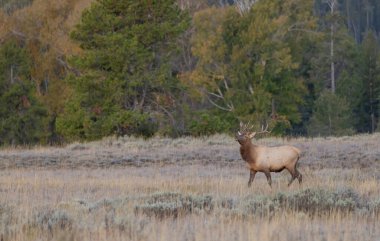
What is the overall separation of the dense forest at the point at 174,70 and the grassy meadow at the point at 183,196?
8702mm

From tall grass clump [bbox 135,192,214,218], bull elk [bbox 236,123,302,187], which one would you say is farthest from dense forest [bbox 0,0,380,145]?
tall grass clump [bbox 135,192,214,218]

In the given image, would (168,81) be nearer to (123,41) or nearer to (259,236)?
(123,41)

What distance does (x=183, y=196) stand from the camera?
512 inches

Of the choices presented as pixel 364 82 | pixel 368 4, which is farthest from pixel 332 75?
pixel 368 4

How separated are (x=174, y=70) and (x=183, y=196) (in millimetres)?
34572

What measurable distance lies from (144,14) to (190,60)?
14.7m

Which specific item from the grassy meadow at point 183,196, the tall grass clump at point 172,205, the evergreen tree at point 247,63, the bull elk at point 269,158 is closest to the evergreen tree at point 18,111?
the evergreen tree at point 247,63

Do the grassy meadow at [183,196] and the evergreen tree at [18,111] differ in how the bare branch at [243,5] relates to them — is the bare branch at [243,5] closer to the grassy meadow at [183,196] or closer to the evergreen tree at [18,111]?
the evergreen tree at [18,111]

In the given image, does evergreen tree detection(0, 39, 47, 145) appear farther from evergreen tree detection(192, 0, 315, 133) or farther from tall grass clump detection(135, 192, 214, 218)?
tall grass clump detection(135, 192, 214, 218)

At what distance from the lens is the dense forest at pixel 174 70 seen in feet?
110

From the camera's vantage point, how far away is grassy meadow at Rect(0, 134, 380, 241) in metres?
9.75

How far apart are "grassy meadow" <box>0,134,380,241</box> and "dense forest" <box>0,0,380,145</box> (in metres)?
8.70

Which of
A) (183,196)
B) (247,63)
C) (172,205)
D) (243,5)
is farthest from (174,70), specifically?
(172,205)

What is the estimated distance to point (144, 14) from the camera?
112ft
